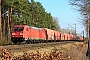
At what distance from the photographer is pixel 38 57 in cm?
817

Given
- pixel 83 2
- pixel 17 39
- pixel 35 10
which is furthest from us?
pixel 35 10

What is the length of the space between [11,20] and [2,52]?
162ft

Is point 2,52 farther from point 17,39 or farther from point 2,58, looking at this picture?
point 17,39

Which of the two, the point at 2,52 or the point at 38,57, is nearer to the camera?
the point at 2,52

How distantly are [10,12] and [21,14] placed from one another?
610cm

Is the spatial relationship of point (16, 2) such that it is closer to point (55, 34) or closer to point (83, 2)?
point (55, 34)

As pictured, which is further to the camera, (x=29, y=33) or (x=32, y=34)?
(x=32, y=34)

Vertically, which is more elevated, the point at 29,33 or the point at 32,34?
the point at 29,33

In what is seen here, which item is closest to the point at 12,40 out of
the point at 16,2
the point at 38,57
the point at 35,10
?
the point at 16,2

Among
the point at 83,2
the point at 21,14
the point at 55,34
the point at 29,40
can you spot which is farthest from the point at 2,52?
the point at 55,34

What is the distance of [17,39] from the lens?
40094 mm

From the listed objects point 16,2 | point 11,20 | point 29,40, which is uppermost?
point 16,2

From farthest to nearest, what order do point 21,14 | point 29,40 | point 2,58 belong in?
point 21,14, point 29,40, point 2,58

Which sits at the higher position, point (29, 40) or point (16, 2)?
point (16, 2)
